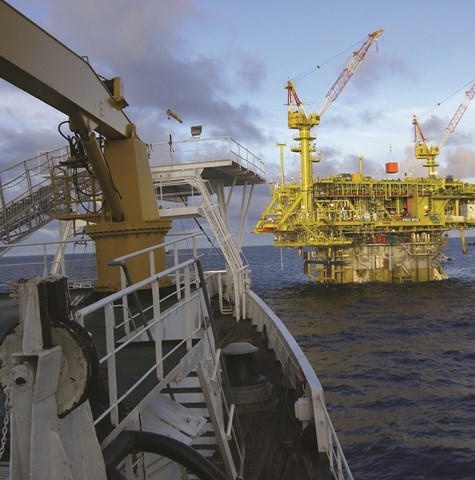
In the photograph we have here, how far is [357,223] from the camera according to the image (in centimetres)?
6156

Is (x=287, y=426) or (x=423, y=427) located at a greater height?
(x=287, y=426)

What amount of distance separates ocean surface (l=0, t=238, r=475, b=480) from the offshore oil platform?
46.5 feet

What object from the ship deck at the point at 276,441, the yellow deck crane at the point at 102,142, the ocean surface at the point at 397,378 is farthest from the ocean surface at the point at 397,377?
A: the ship deck at the point at 276,441

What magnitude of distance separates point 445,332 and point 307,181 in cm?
3310

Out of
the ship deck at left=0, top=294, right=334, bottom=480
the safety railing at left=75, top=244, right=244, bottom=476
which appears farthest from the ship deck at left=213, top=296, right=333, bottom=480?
the safety railing at left=75, top=244, right=244, bottom=476

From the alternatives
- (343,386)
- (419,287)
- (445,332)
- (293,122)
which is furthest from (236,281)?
(293,122)

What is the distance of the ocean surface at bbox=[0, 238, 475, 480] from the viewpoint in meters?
13.9

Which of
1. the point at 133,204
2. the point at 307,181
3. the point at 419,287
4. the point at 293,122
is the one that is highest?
the point at 293,122

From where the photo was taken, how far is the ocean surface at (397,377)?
13906 mm

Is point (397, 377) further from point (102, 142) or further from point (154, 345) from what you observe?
point (154, 345)

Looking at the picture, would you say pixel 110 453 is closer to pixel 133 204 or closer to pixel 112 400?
pixel 112 400

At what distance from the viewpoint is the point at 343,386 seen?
2048 cm

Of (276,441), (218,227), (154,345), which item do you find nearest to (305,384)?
(276,441)

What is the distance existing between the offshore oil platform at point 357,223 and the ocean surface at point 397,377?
46.5ft
